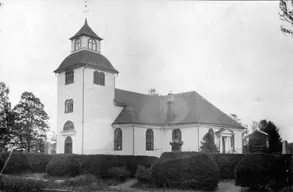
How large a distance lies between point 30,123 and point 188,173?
120ft

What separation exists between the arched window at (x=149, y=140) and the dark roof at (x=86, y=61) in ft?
24.3

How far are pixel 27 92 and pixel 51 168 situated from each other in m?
27.2

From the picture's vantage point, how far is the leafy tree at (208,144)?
34103 mm

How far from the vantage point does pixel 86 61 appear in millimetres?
36875

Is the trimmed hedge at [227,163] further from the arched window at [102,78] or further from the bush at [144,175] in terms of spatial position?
the arched window at [102,78]

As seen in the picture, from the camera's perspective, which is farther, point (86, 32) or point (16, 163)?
point (86, 32)

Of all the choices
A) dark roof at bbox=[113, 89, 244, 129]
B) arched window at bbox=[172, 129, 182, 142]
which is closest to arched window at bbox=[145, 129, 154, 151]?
dark roof at bbox=[113, 89, 244, 129]

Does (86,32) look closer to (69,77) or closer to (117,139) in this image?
(69,77)

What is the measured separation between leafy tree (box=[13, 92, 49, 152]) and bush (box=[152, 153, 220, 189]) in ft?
113

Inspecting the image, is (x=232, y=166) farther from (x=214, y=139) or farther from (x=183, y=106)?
(x=183, y=106)

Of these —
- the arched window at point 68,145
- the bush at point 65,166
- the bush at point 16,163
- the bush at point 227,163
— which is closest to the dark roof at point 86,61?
the arched window at point 68,145

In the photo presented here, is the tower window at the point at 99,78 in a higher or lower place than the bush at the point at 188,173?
higher

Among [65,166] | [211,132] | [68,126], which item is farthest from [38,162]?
[211,132]

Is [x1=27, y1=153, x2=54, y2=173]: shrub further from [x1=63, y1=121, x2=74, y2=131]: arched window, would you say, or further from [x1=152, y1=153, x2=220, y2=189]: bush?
[x1=152, y1=153, x2=220, y2=189]: bush
